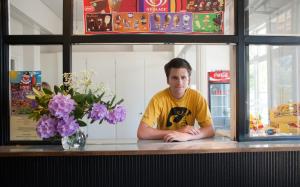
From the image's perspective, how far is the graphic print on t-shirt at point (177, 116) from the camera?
6.98 feet

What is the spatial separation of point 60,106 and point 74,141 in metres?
0.28

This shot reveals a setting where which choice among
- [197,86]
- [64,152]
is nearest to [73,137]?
[64,152]

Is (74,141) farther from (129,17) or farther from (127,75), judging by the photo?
(127,75)

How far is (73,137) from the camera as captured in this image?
163 centimetres

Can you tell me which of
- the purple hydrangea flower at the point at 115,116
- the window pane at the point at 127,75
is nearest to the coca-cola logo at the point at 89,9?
the purple hydrangea flower at the point at 115,116

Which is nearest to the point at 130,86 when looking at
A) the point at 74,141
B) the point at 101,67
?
the point at 101,67

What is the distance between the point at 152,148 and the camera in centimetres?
164

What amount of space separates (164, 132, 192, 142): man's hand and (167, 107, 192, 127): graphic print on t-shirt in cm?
24

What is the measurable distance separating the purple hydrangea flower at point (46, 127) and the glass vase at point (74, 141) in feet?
0.44

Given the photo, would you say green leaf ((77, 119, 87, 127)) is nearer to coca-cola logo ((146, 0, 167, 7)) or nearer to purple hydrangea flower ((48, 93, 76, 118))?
purple hydrangea flower ((48, 93, 76, 118))

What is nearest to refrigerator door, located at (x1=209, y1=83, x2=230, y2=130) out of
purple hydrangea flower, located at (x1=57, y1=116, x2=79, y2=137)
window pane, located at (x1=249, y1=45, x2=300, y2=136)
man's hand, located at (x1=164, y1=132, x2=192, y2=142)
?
window pane, located at (x1=249, y1=45, x2=300, y2=136)

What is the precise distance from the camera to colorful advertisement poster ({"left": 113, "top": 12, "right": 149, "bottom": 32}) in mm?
1848

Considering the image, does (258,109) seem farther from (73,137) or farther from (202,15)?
(73,137)

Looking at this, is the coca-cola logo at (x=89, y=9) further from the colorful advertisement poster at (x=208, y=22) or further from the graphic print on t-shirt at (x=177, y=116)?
the graphic print on t-shirt at (x=177, y=116)
